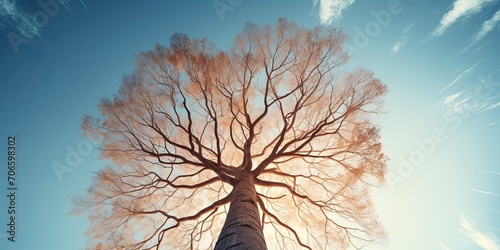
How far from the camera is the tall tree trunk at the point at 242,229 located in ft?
6.84

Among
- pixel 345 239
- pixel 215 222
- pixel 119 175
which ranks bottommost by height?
pixel 345 239

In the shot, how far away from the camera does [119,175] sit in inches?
229

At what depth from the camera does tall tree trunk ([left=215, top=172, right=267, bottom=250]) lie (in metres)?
2.08

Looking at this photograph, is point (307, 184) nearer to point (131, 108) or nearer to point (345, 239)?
point (345, 239)

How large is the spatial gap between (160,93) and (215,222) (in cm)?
401

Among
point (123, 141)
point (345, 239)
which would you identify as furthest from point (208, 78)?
point (345, 239)

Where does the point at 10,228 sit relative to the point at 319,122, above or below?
below

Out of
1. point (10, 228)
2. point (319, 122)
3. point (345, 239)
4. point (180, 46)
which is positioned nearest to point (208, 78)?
point (180, 46)

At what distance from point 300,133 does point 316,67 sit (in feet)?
6.38

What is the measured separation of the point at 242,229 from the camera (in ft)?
7.82

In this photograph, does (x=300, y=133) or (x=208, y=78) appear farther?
(x=300, y=133)

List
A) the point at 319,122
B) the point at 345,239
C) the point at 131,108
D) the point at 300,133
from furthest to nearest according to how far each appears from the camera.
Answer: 1. the point at 300,133
2. the point at 319,122
3. the point at 131,108
4. the point at 345,239

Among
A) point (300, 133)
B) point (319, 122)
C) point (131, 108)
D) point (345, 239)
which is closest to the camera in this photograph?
point (345, 239)

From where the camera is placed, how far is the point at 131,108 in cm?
597
